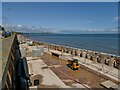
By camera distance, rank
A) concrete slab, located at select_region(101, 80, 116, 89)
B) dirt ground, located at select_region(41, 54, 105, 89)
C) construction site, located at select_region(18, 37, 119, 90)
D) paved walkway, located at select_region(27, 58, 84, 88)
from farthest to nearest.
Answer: dirt ground, located at select_region(41, 54, 105, 89) → paved walkway, located at select_region(27, 58, 84, 88) → construction site, located at select_region(18, 37, 119, 90) → concrete slab, located at select_region(101, 80, 116, 89)

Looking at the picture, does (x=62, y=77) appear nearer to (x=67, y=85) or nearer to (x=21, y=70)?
(x=67, y=85)

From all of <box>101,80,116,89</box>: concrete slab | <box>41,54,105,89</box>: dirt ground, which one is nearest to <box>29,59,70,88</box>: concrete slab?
<box>41,54,105,89</box>: dirt ground

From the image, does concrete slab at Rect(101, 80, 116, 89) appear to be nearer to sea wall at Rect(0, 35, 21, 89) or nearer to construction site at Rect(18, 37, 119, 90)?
construction site at Rect(18, 37, 119, 90)

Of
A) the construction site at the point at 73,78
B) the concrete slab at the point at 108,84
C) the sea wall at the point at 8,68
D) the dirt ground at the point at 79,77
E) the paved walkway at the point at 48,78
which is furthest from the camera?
the dirt ground at the point at 79,77

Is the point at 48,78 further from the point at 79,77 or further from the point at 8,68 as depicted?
the point at 8,68

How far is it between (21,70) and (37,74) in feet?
12.3

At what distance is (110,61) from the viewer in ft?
82.5

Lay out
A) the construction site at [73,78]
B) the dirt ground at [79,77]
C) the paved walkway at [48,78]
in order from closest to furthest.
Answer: the construction site at [73,78] < the paved walkway at [48,78] < the dirt ground at [79,77]

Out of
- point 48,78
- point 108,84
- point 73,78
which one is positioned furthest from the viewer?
point 73,78

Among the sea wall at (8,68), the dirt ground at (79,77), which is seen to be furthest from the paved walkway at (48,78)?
the sea wall at (8,68)

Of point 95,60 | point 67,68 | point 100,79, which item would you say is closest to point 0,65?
point 100,79

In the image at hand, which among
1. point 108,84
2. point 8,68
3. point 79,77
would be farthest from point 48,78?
point 8,68

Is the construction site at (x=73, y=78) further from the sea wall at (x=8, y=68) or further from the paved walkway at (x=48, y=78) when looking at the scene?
the sea wall at (x=8, y=68)

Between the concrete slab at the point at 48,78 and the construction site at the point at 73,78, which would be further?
the concrete slab at the point at 48,78
